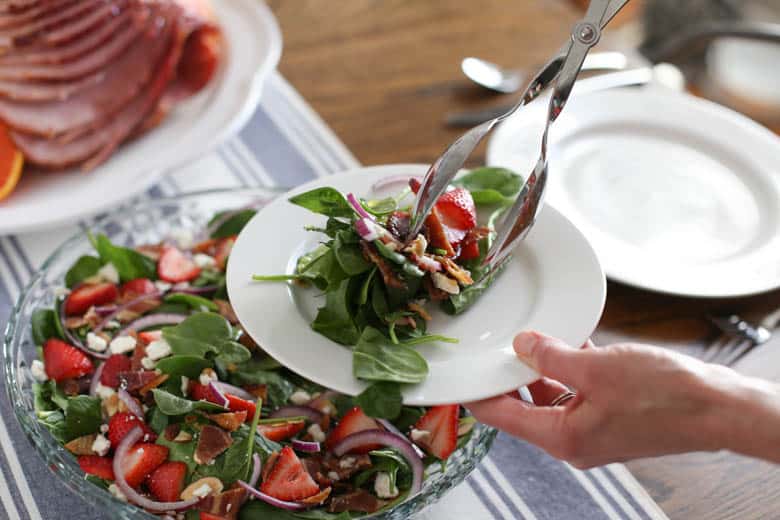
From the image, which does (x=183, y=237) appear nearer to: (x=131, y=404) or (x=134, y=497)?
(x=131, y=404)

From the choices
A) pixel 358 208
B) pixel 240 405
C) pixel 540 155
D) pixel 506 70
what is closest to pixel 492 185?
pixel 540 155

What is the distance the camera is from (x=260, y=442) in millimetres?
1141

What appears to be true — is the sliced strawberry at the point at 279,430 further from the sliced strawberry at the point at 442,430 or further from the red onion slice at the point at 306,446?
the sliced strawberry at the point at 442,430

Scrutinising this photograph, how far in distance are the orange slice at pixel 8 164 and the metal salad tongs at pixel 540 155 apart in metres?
0.92

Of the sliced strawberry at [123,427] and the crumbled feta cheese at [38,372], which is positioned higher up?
the sliced strawberry at [123,427]

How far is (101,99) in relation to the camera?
176 centimetres

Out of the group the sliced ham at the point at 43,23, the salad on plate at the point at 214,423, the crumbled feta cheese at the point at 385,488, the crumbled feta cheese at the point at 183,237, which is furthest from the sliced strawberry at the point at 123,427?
the sliced ham at the point at 43,23

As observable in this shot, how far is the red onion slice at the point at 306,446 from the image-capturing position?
1.16 metres

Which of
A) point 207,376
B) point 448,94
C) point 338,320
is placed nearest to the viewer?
point 338,320

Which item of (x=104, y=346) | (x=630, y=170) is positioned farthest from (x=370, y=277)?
(x=630, y=170)

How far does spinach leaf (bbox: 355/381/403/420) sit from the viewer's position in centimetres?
100

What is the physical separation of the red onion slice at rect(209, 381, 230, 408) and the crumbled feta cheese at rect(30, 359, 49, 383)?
0.96ft

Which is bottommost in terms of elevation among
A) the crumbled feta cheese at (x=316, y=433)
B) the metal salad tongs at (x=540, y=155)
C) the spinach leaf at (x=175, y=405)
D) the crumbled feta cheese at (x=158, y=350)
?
the crumbled feta cheese at (x=316, y=433)

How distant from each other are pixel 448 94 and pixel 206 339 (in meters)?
1.07
